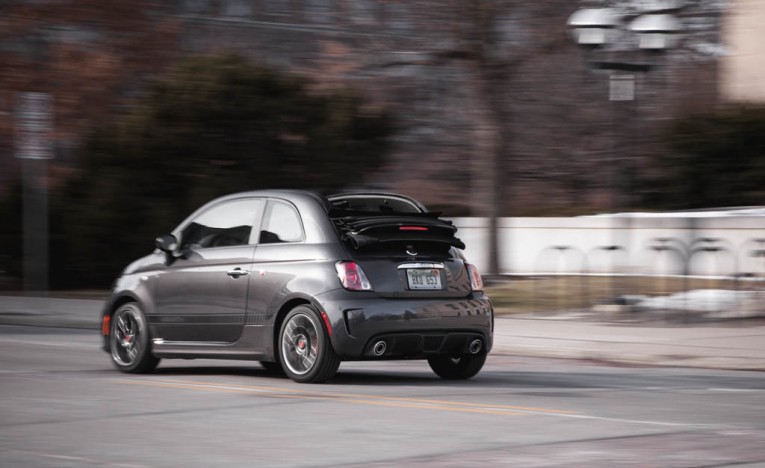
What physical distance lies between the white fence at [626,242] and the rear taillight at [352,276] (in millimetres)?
12356

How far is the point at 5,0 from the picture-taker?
90.4 ft

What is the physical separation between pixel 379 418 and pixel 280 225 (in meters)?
2.96

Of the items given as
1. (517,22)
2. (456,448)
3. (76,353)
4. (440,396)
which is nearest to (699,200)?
(517,22)

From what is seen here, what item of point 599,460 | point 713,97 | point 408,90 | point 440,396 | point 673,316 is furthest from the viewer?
point 713,97

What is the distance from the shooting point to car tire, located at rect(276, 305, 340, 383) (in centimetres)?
1109

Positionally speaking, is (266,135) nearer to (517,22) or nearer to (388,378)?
Answer: (517,22)

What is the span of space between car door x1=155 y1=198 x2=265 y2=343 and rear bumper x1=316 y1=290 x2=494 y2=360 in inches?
43.1

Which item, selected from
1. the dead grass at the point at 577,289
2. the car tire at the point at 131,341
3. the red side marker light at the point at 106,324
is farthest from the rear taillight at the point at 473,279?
the dead grass at the point at 577,289

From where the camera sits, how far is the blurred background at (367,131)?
77.8 feet

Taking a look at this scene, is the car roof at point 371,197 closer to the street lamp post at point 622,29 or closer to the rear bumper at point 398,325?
the rear bumper at point 398,325

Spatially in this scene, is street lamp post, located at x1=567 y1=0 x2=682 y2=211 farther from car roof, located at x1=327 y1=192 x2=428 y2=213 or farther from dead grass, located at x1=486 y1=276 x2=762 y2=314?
car roof, located at x1=327 y1=192 x2=428 y2=213

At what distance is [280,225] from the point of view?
11.8m

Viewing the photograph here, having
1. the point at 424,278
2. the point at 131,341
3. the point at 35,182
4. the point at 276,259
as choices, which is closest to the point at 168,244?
the point at 131,341

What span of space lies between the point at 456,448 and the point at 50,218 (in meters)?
19.5
